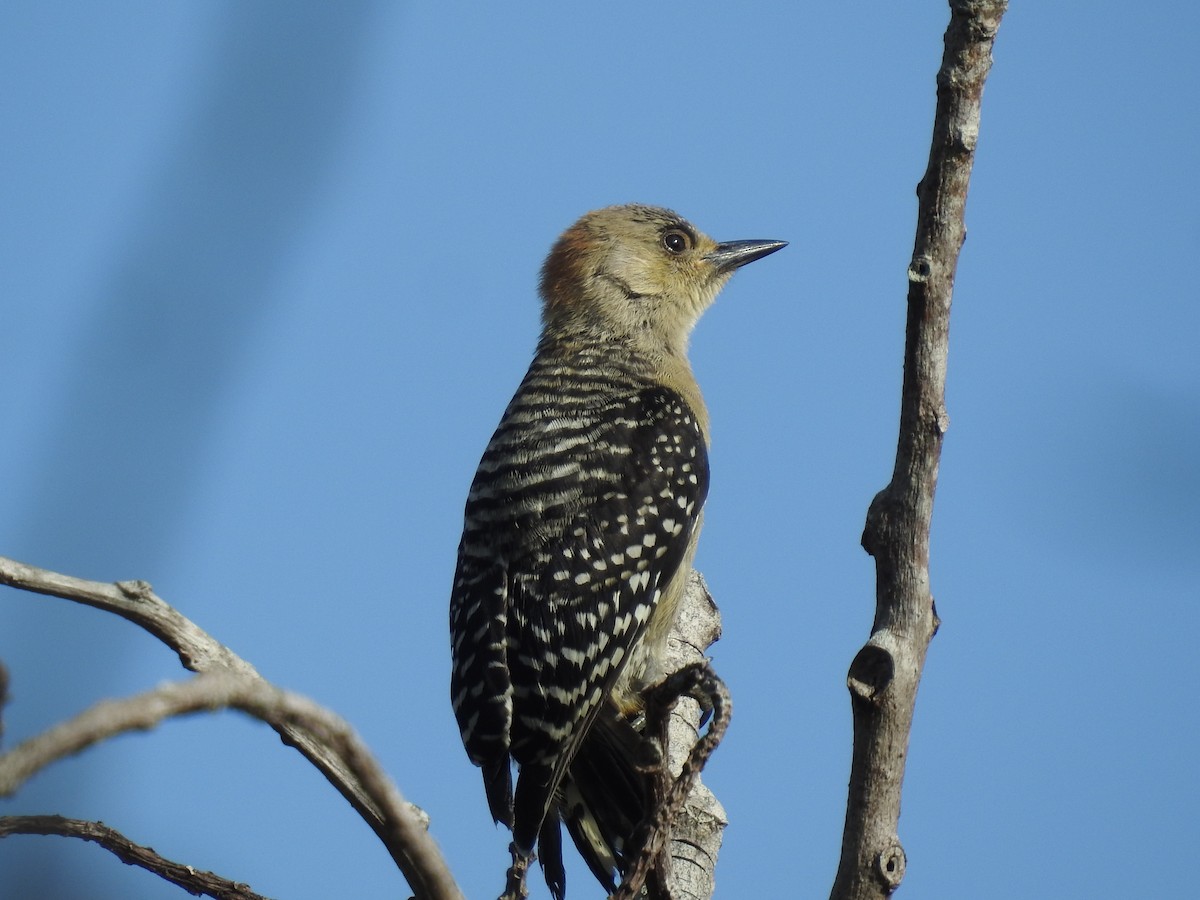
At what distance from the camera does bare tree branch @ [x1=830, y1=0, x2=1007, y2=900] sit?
3.78 meters

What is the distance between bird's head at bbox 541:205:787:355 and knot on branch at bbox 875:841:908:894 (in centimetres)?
417

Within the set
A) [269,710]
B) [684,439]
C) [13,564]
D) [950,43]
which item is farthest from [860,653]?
[684,439]

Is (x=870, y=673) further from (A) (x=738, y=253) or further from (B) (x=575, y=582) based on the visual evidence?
(A) (x=738, y=253)

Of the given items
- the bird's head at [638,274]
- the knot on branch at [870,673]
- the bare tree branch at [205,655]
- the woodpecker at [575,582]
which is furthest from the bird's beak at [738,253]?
the bare tree branch at [205,655]

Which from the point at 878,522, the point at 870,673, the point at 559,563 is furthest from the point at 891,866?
the point at 559,563

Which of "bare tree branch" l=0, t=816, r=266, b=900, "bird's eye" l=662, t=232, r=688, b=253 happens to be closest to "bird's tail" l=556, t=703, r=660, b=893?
"bare tree branch" l=0, t=816, r=266, b=900

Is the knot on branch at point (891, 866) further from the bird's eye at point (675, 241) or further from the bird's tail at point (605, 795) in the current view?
the bird's eye at point (675, 241)

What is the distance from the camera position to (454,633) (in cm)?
606

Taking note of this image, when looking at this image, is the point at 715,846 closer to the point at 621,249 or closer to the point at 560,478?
the point at 560,478

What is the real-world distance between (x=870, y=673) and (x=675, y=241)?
4.67 metres

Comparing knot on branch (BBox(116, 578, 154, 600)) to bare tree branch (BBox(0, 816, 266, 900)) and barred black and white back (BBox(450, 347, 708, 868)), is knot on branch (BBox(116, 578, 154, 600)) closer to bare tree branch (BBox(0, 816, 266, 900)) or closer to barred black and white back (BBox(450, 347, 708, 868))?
bare tree branch (BBox(0, 816, 266, 900))

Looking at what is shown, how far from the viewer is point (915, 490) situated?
3848mm

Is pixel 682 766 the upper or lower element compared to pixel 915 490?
lower

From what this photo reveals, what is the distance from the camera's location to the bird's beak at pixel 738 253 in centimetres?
808
